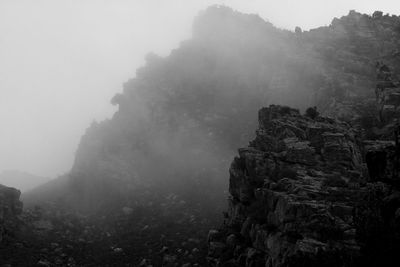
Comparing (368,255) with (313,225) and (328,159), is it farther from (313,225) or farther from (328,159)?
(328,159)

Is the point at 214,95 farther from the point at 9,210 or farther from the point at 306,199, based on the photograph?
the point at 306,199

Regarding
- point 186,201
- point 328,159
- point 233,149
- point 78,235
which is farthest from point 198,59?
point 328,159

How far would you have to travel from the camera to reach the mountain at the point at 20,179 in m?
90.0

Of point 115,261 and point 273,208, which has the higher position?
point 273,208

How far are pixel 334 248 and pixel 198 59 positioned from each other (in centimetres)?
5141

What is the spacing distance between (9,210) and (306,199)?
95.2 feet

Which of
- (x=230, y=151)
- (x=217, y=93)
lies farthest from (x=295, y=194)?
(x=217, y=93)

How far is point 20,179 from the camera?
9425cm

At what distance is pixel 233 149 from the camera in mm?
57406

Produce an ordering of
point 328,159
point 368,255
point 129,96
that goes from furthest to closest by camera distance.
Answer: point 129,96 < point 328,159 < point 368,255

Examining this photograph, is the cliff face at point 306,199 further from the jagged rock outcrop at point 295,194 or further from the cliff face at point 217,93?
the cliff face at point 217,93

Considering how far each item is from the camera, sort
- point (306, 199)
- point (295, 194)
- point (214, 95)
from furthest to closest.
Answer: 1. point (214, 95)
2. point (295, 194)
3. point (306, 199)

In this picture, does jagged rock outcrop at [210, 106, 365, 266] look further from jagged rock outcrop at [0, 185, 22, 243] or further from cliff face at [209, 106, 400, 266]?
jagged rock outcrop at [0, 185, 22, 243]

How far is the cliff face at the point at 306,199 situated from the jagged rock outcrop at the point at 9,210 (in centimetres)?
1832
